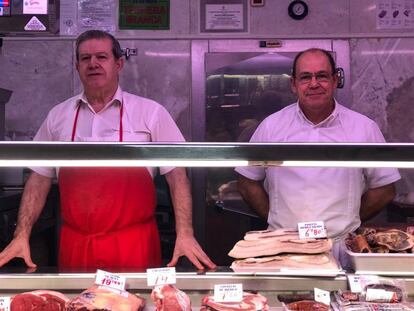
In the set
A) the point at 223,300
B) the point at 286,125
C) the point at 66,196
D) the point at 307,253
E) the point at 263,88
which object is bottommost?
the point at 223,300

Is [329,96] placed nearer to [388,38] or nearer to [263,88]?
[263,88]

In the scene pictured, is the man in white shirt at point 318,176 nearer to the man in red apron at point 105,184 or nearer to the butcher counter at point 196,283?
the man in red apron at point 105,184

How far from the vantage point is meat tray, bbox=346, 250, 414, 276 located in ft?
7.46

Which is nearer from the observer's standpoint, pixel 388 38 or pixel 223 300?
pixel 223 300

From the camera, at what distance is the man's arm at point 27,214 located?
265 centimetres

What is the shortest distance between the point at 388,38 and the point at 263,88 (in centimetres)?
132

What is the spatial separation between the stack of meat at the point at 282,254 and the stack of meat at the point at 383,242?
13cm

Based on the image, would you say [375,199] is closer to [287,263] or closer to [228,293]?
[287,263]

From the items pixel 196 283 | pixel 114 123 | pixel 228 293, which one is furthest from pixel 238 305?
pixel 114 123

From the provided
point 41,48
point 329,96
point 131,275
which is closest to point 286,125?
point 329,96

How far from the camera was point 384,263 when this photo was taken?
229 centimetres

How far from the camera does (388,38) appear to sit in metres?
5.66

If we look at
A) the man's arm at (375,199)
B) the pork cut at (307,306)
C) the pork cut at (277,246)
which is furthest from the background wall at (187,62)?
the pork cut at (307,306)

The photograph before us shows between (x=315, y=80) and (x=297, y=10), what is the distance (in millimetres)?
2666
